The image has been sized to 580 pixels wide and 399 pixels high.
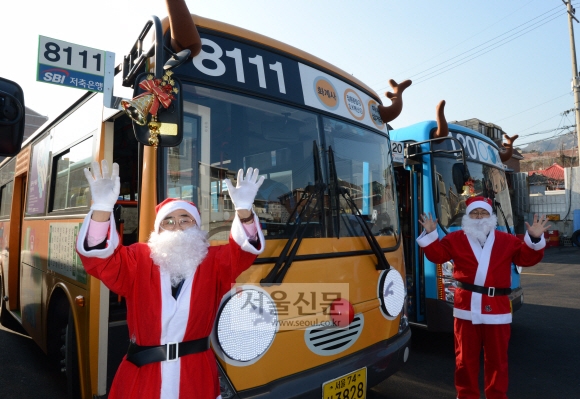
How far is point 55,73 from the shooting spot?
3961 mm

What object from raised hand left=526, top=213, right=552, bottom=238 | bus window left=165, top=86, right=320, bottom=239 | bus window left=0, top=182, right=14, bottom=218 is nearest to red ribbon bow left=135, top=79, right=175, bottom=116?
bus window left=165, top=86, right=320, bottom=239

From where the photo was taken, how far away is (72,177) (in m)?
3.41

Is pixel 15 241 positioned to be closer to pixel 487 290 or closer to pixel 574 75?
pixel 487 290

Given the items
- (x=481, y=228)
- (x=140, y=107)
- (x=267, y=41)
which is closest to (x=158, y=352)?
(x=140, y=107)

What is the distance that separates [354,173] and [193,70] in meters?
1.40

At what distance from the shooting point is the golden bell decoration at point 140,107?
205 centimetres

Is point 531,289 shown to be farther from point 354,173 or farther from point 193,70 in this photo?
point 193,70

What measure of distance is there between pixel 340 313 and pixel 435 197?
2624 millimetres

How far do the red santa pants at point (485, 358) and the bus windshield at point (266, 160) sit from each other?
1.09m

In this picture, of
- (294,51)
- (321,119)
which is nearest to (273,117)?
(321,119)

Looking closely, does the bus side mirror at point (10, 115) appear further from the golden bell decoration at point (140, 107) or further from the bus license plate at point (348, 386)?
the bus license plate at point (348, 386)

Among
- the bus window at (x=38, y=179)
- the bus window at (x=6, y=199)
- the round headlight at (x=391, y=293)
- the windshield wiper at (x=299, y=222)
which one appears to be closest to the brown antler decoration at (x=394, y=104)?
the windshield wiper at (x=299, y=222)

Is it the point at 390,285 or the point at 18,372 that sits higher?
the point at 390,285

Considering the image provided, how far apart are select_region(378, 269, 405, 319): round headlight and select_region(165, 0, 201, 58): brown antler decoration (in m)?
1.98
